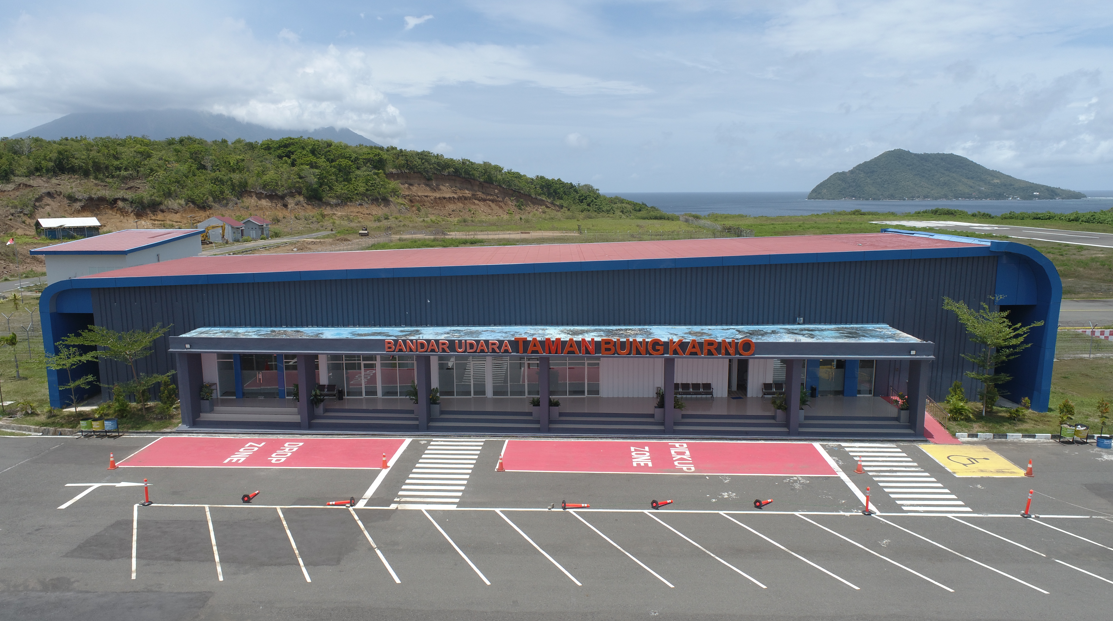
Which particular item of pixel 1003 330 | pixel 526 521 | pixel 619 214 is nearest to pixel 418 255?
pixel 526 521

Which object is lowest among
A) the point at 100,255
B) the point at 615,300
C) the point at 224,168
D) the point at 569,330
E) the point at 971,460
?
the point at 971,460

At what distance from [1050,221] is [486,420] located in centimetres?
10715

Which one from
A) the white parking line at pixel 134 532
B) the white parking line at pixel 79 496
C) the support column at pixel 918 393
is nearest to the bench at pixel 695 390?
the support column at pixel 918 393

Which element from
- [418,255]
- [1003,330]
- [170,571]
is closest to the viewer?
[170,571]

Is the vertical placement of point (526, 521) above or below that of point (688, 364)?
below

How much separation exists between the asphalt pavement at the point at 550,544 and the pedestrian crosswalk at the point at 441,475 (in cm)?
18

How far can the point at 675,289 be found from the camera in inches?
1012

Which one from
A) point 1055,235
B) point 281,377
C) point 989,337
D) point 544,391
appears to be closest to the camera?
point 989,337

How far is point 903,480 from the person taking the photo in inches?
767

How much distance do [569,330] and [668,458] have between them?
6.55 m

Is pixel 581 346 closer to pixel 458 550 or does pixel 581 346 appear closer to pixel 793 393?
pixel 793 393

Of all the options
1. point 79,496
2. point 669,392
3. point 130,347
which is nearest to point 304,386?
point 130,347

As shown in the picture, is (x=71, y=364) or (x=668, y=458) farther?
(x=71, y=364)

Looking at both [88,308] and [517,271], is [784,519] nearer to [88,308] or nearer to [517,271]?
[517,271]
